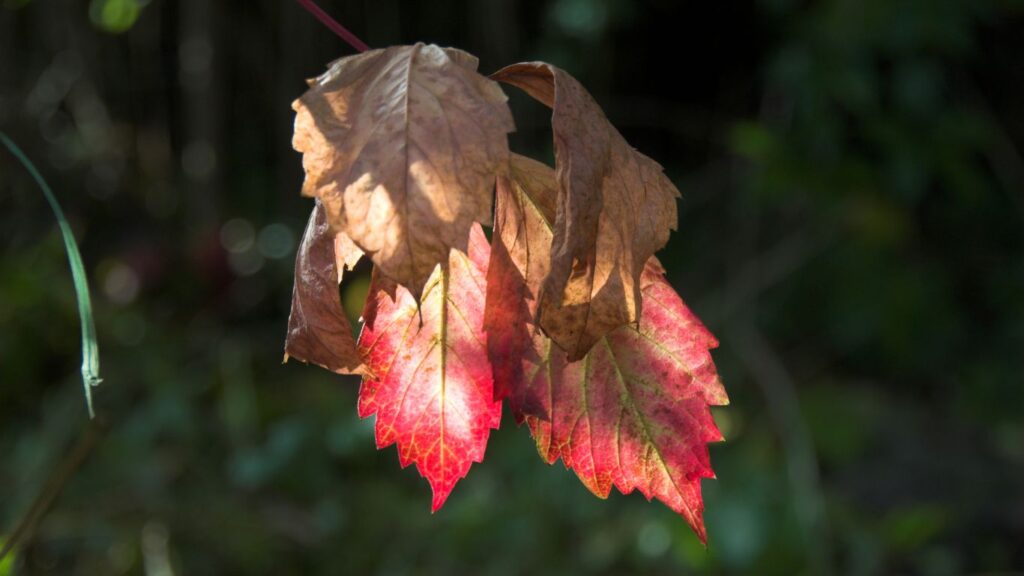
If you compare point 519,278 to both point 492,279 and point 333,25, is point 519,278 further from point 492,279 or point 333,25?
point 333,25

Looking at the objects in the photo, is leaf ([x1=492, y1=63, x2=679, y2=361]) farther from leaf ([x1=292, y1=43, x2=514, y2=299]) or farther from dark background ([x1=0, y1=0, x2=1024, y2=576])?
dark background ([x1=0, y1=0, x2=1024, y2=576])

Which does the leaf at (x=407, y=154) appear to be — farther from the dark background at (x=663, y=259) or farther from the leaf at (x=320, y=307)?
the dark background at (x=663, y=259)

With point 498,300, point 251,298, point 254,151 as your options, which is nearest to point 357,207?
point 498,300

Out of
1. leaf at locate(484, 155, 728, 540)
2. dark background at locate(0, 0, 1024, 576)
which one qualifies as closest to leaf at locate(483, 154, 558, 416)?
leaf at locate(484, 155, 728, 540)

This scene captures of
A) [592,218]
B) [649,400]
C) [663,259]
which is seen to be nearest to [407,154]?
[592,218]

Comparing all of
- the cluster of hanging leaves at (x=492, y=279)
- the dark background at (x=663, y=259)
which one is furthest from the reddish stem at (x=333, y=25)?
the dark background at (x=663, y=259)
